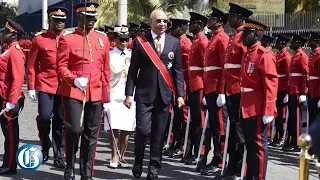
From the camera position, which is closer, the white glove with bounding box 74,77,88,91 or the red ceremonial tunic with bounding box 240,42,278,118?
the red ceremonial tunic with bounding box 240,42,278,118

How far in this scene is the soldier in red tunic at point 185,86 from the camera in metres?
11.0

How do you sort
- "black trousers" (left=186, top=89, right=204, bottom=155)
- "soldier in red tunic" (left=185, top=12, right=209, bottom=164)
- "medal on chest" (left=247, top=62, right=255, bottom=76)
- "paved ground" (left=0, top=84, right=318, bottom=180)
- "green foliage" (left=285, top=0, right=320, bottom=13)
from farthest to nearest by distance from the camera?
"green foliage" (left=285, top=0, right=320, bottom=13)
"black trousers" (left=186, top=89, right=204, bottom=155)
"soldier in red tunic" (left=185, top=12, right=209, bottom=164)
"paved ground" (left=0, top=84, right=318, bottom=180)
"medal on chest" (left=247, top=62, right=255, bottom=76)

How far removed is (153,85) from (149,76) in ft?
0.39

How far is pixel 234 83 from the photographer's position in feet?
28.4

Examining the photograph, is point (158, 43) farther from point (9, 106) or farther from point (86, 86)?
point (9, 106)

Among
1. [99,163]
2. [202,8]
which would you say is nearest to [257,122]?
[99,163]

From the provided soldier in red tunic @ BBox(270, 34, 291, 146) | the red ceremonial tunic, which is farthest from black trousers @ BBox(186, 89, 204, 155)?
soldier in red tunic @ BBox(270, 34, 291, 146)

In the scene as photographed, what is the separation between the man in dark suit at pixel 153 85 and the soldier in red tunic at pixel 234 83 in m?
0.59

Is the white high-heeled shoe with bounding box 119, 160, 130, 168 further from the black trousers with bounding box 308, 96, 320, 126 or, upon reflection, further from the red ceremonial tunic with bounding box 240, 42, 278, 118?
the black trousers with bounding box 308, 96, 320, 126

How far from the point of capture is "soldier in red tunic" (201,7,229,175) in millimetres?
9242

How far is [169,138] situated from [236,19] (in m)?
3.37

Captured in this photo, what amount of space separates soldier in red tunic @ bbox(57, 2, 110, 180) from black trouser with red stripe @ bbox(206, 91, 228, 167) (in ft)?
5.01

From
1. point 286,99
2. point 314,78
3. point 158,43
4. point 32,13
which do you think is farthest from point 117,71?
point 32,13

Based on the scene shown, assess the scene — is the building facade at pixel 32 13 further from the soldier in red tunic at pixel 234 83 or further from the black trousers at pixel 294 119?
the soldier in red tunic at pixel 234 83
